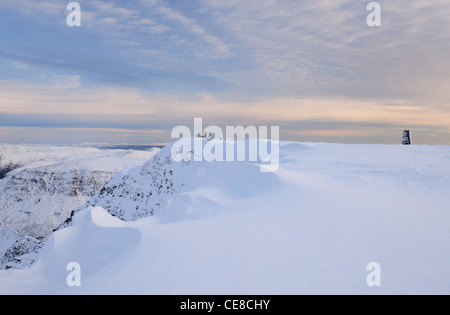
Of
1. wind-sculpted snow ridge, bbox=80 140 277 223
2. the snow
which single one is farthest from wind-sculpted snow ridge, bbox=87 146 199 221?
the snow

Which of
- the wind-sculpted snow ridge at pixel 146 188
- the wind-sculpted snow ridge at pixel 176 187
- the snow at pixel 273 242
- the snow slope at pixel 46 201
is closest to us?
the snow at pixel 273 242

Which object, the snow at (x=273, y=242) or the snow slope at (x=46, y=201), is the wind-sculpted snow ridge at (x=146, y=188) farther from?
the snow slope at (x=46, y=201)

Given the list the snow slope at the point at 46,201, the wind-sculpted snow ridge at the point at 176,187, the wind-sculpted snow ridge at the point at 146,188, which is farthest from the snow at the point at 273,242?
the snow slope at the point at 46,201

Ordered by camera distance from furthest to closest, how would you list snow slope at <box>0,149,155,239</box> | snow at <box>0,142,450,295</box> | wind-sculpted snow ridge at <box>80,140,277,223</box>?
snow slope at <box>0,149,155,239</box>
wind-sculpted snow ridge at <box>80,140,277,223</box>
snow at <box>0,142,450,295</box>

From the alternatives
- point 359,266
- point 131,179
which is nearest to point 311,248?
point 359,266

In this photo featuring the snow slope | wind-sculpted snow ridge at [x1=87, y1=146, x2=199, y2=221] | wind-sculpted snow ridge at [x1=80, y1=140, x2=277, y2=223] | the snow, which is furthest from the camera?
the snow slope

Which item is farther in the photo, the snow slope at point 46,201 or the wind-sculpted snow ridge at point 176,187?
the snow slope at point 46,201

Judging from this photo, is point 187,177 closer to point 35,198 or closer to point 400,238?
point 400,238

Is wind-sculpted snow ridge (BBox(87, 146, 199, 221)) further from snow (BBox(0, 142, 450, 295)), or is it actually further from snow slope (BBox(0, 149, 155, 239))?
snow slope (BBox(0, 149, 155, 239))

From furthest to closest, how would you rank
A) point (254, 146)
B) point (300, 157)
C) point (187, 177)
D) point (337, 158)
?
point (187, 177)
point (254, 146)
point (300, 157)
point (337, 158)
